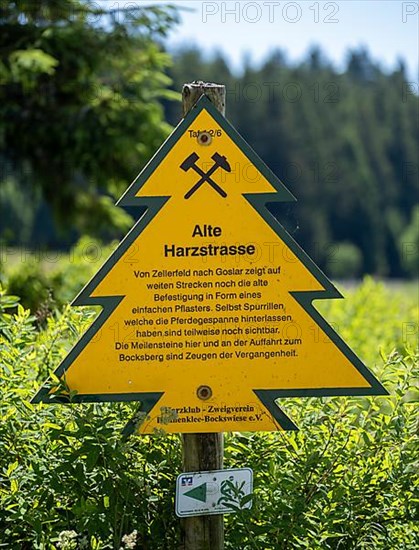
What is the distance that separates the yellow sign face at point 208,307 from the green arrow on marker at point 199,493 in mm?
222

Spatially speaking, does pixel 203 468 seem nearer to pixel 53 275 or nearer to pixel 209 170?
pixel 209 170

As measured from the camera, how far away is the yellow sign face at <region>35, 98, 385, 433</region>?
3627 mm

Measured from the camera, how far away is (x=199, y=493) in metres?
3.60

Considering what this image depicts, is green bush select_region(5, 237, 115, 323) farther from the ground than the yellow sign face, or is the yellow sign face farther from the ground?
green bush select_region(5, 237, 115, 323)

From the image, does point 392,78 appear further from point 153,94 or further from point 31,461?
point 31,461

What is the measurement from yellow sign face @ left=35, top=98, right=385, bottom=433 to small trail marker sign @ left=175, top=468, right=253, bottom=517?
18 cm

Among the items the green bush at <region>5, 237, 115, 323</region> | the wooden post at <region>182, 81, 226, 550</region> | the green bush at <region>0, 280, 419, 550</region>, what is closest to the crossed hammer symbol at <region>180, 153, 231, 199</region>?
the green bush at <region>0, 280, 419, 550</region>

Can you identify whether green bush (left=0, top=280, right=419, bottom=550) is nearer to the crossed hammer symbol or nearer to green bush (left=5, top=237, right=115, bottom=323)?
the crossed hammer symbol

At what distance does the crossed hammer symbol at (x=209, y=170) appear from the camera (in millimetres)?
3678

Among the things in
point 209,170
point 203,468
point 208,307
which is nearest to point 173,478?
point 203,468

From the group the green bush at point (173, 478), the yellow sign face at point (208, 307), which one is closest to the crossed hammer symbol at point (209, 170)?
the yellow sign face at point (208, 307)

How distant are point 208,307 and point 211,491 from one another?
0.72 metres

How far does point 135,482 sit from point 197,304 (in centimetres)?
73

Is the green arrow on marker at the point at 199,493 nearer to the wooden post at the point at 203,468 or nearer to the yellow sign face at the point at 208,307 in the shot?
the wooden post at the point at 203,468
